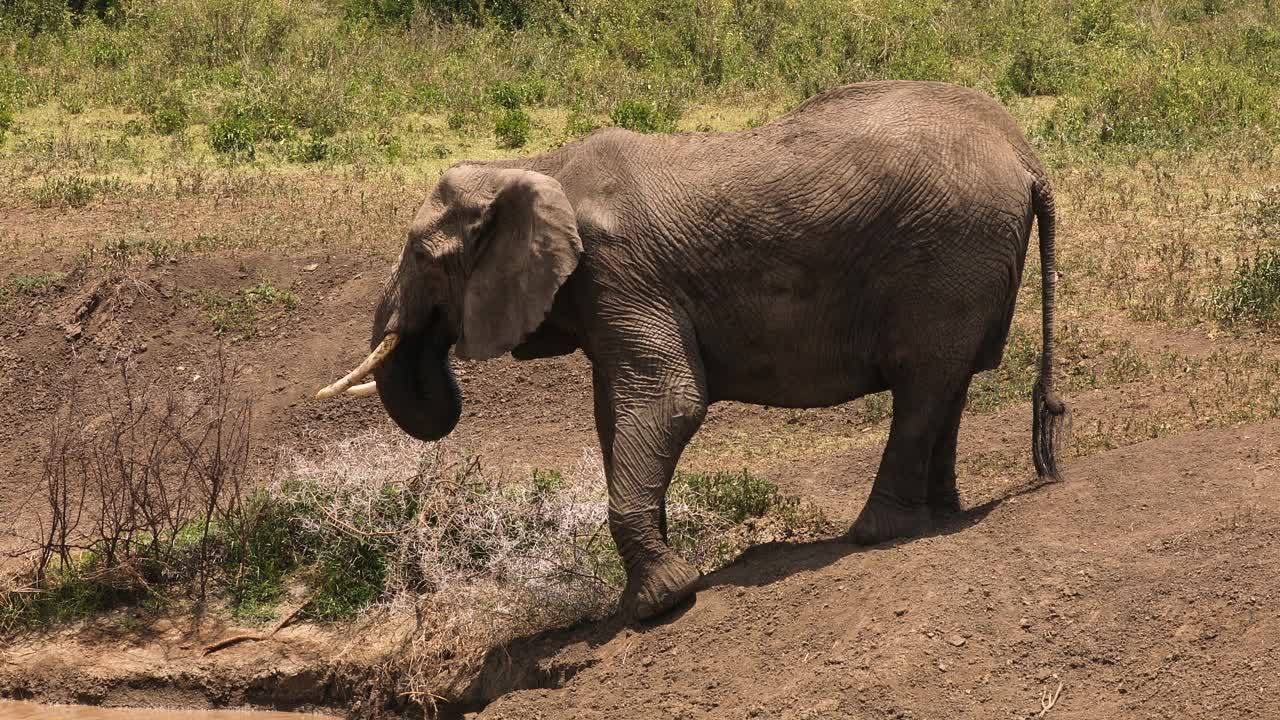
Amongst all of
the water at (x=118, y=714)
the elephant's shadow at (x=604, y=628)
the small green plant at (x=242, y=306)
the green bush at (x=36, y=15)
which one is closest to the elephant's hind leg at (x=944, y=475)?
the elephant's shadow at (x=604, y=628)

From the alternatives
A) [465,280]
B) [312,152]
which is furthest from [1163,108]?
[465,280]

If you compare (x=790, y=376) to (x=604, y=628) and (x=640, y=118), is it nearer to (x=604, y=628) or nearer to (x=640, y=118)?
(x=604, y=628)

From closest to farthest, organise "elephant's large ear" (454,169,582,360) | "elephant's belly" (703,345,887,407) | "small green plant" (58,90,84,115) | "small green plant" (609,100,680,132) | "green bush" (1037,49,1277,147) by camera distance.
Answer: "elephant's large ear" (454,169,582,360) < "elephant's belly" (703,345,887,407) < "green bush" (1037,49,1277,147) < "small green plant" (609,100,680,132) < "small green plant" (58,90,84,115)

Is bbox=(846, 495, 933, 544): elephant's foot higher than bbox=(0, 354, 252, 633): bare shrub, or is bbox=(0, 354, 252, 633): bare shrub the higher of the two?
bbox=(846, 495, 933, 544): elephant's foot

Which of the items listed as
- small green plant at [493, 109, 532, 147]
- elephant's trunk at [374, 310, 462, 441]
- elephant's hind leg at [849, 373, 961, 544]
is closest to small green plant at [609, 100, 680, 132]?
small green plant at [493, 109, 532, 147]

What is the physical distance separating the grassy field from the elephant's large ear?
1.67 m

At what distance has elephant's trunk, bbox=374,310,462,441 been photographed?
9.09 meters

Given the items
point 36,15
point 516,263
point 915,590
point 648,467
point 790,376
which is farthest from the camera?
point 36,15

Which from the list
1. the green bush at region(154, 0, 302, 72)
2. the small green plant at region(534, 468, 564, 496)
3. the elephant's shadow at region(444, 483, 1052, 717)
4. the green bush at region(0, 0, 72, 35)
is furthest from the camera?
the green bush at region(0, 0, 72, 35)

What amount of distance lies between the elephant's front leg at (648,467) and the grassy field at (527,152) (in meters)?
0.99

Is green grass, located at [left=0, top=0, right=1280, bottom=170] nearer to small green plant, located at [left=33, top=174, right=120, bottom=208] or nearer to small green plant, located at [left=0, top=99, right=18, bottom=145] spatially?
small green plant, located at [left=0, top=99, right=18, bottom=145]

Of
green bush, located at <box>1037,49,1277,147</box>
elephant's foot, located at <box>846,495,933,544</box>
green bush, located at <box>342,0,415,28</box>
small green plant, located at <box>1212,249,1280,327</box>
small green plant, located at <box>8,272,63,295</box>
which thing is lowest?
small green plant, located at <box>1212,249,1280,327</box>

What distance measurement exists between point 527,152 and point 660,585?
393 inches

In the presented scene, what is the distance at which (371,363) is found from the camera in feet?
28.9
